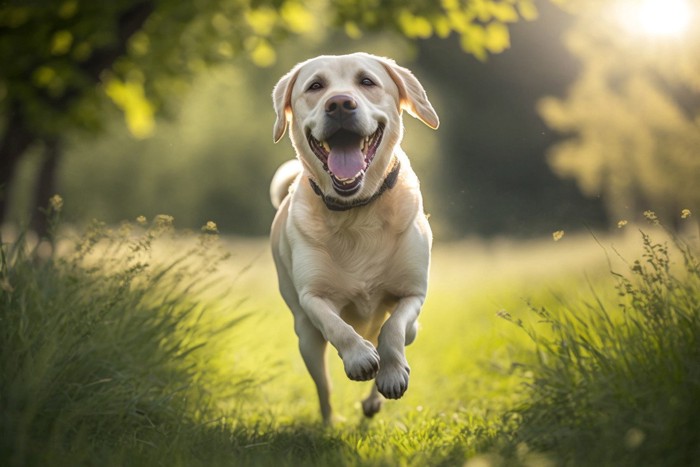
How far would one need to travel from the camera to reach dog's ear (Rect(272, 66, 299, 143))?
4801 millimetres

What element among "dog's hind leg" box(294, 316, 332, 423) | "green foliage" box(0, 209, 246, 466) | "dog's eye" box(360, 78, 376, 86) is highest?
"dog's eye" box(360, 78, 376, 86)

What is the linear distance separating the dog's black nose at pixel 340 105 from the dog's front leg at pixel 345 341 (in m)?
0.93

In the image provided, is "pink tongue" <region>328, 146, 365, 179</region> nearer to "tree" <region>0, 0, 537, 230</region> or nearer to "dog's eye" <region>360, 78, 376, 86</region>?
"dog's eye" <region>360, 78, 376, 86</region>

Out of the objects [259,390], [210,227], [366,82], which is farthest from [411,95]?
[259,390]

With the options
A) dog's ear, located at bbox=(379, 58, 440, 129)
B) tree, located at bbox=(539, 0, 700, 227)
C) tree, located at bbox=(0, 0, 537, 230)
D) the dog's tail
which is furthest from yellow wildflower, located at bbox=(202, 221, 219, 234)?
tree, located at bbox=(539, 0, 700, 227)

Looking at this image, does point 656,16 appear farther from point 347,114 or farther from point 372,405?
point 347,114

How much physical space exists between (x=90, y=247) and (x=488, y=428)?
219cm

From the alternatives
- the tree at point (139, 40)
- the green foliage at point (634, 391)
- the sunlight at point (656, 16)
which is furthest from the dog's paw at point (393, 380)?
the sunlight at point (656, 16)

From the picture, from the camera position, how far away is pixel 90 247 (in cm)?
459

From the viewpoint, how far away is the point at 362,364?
154 inches

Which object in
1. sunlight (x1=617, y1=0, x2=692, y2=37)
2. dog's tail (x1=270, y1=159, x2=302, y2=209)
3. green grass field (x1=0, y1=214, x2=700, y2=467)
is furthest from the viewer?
sunlight (x1=617, y1=0, x2=692, y2=37)

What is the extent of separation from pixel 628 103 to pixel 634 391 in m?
10.0

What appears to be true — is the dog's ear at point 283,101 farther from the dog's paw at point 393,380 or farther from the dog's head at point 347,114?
the dog's paw at point 393,380

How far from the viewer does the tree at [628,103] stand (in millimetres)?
9588
